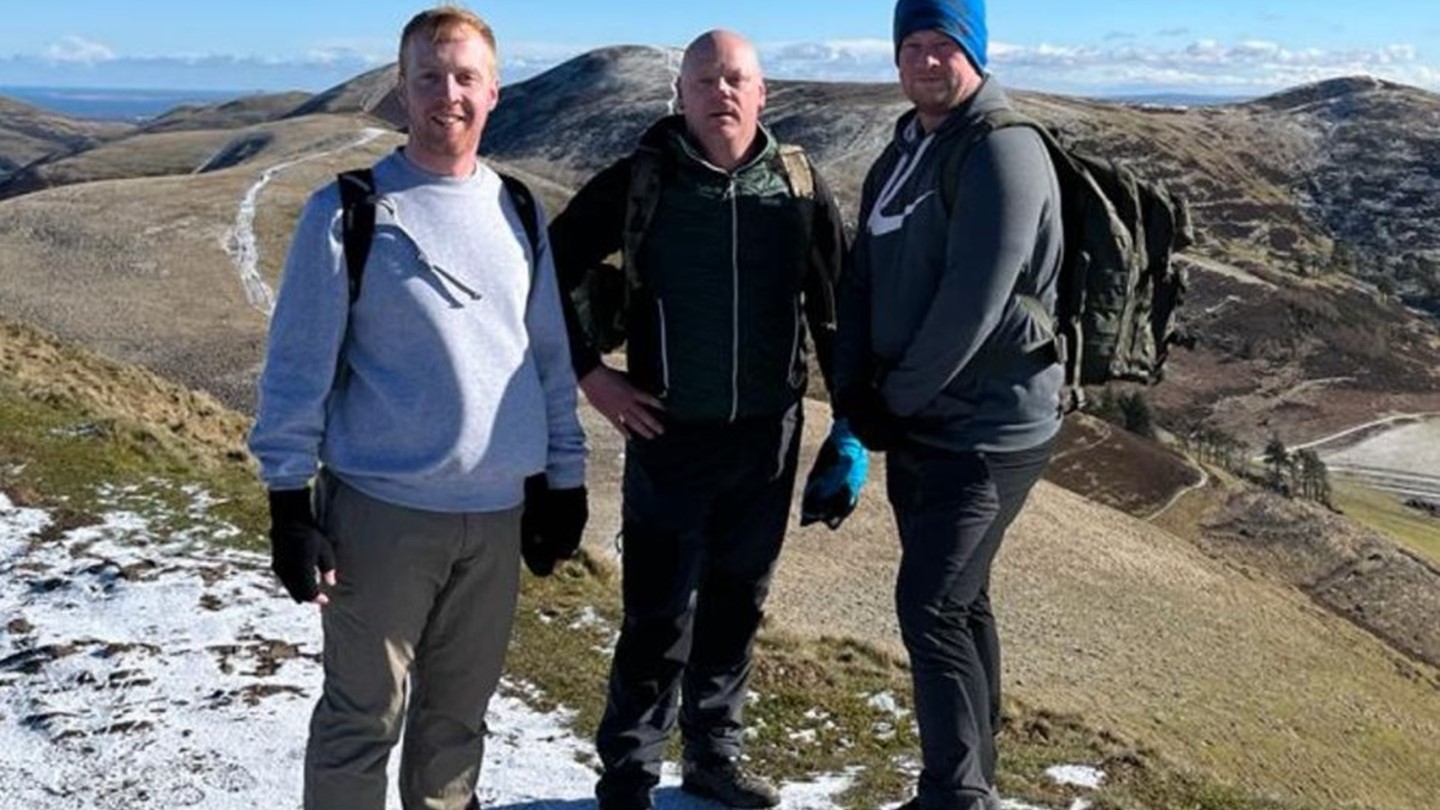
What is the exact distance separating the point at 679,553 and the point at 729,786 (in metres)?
1.21

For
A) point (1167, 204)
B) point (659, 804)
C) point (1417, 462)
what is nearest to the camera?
point (1167, 204)

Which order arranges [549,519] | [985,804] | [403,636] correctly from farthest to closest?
[985,804]
[549,519]
[403,636]

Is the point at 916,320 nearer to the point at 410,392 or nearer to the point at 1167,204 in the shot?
the point at 1167,204

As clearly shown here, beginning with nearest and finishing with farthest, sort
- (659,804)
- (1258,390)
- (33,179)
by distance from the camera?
(659,804)
(1258,390)
(33,179)

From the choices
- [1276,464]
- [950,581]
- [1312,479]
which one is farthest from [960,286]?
[1276,464]

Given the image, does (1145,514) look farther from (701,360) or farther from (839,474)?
(701,360)

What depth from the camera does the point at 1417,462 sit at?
11362cm

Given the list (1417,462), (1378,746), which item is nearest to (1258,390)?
(1417,462)

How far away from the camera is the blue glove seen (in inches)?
224

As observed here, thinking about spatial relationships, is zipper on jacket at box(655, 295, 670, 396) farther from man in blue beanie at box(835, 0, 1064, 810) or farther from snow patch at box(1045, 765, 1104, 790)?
snow patch at box(1045, 765, 1104, 790)

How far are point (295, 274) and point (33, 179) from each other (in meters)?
174

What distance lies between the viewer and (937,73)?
521cm

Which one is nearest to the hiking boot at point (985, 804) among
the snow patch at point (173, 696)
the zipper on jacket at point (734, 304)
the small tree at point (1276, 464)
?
the snow patch at point (173, 696)

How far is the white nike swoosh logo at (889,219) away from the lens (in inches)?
203
